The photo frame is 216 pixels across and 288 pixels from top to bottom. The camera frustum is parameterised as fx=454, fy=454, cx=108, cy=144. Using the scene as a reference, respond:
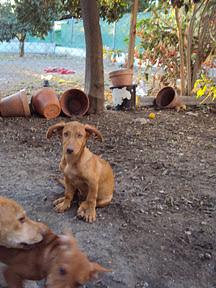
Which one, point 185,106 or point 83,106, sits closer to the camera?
point 83,106

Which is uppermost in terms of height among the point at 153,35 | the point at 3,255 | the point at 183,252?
the point at 153,35

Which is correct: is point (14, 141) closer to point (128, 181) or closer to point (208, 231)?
point (128, 181)

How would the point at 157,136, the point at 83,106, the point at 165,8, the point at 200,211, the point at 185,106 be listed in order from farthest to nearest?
the point at 165,8 → the point at 185,106 → the point at 83,106 → the point at 157,136 → the point at 200,211

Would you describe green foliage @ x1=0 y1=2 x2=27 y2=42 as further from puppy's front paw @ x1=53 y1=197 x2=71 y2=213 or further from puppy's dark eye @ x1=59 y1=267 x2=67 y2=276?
puppy's dark eye @ x1=59 y1=267 x2=67 y2=276

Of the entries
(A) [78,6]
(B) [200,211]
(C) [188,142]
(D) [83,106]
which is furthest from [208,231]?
(A) [78,6]

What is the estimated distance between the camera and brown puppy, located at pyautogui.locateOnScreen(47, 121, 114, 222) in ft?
10.0

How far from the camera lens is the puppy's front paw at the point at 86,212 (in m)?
3.19

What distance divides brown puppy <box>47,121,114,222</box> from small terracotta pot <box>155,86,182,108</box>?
152 inches

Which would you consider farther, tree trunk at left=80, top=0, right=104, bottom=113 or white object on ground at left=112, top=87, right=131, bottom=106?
white object on ground at left=112, top=87, right=131, bottom=106

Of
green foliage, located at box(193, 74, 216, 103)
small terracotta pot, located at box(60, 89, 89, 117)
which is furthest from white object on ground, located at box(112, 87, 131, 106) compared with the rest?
green foliage, located at box(193, 74, 216, 103)

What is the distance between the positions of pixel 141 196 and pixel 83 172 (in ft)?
2.45

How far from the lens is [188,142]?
5.34 metres

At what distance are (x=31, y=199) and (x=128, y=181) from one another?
920 millimetres

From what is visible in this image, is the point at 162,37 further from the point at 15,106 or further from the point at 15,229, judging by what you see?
the point at 15,229
